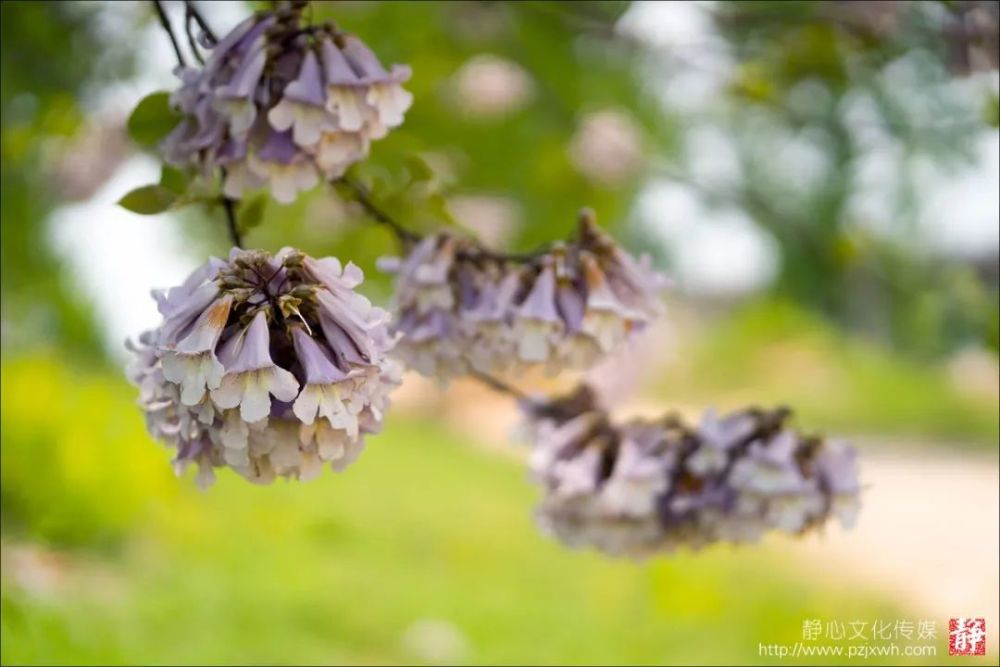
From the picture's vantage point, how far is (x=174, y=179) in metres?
0.92

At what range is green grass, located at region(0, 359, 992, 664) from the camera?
2754mm

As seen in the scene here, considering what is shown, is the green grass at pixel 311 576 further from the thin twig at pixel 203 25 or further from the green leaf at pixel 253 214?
the thin twig at pixel 203 25

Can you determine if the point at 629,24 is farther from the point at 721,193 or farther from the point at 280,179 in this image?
the point at 280,179

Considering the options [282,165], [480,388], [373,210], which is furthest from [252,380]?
[480,388]

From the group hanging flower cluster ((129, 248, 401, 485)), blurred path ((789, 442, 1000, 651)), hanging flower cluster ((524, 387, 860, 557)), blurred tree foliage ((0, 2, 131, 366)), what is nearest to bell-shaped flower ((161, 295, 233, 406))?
hanging flower cluster ((129, 248, 401, 485))

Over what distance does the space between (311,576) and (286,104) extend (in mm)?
2796

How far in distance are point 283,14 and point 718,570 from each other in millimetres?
3333

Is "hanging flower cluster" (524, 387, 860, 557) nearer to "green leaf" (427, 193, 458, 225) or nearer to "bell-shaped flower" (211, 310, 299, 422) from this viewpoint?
"green leaf" (427, 193, 458, 225)

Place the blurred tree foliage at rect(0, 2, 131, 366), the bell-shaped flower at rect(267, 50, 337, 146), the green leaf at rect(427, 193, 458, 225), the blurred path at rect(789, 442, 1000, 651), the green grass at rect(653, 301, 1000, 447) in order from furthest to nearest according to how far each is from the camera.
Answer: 1. the green grass at rect(653, 301, 1000, 447)
2. the blurred path at rect(789, 442, 1000, 651)
3. the blurred tree foliage at rect(0, 2, 131, 366)
4. the green leaf at rect(427, 193, 458, 225)
5. the bell-shaped flower at rect(267, 50, 337, 146)

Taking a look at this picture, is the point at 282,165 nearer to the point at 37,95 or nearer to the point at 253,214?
the point at 253,214

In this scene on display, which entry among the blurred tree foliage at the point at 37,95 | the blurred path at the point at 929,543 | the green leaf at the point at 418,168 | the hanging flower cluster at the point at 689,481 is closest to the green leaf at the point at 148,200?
the green leaf at the point at 418,168

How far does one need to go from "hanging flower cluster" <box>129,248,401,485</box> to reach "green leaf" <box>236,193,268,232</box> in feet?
0.86

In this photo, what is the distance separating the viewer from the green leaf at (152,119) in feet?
3.03

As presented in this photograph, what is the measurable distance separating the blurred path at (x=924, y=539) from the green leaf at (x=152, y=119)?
1.94 metres
